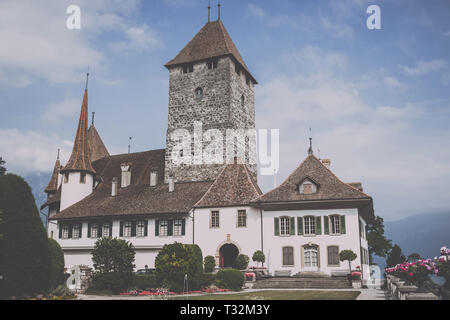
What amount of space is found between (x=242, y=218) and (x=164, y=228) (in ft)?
22.5

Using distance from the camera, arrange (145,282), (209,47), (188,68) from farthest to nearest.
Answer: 1. (188,68)
2. (209,47)
3. (145,282)

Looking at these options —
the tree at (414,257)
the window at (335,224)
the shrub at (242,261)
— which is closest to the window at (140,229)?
the shrub at (242,261)

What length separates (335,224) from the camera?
34.8 meters

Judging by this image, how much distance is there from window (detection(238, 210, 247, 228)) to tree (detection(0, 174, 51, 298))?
1967cm

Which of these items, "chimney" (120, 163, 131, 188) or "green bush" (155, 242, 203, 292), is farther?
"chimney" (120, 163, 131, 188)

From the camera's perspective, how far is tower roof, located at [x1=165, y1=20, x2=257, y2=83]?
48566 millimetres

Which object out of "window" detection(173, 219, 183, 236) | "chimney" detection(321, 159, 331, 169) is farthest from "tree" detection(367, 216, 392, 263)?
"window" detection(173, 219, 183, 236)

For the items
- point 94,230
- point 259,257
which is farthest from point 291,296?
point 94,230

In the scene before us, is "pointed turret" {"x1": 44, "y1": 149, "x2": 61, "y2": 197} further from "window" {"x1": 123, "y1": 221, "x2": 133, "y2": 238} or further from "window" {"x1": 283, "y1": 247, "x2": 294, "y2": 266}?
"window" {"x1": 283, "y1": 247, "x2": 294, "y2": 266}

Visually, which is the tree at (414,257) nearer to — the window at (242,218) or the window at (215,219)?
the window at (242,218)

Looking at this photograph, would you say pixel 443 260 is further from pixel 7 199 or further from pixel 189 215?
pixel 189 215

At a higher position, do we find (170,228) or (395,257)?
(170,228)

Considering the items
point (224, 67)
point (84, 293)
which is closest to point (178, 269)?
point (84, 293)

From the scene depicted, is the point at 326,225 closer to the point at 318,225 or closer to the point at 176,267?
the point at 318,225
